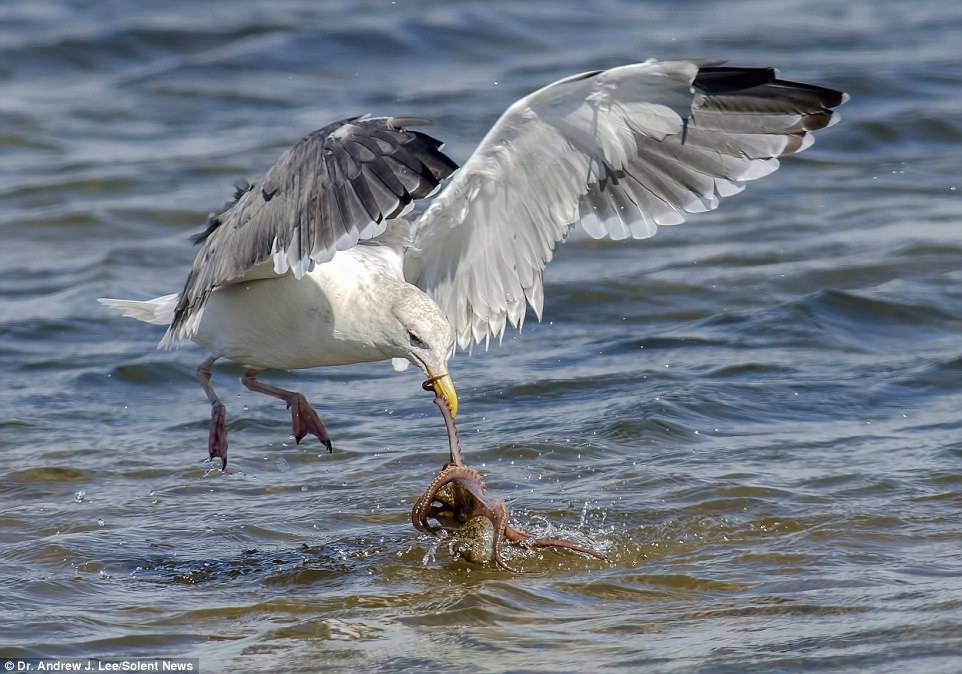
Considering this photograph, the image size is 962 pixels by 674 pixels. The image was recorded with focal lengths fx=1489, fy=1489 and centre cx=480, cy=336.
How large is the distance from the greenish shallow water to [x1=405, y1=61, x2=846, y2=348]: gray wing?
1.00 metres

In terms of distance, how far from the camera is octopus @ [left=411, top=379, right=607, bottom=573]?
5613 millimetres

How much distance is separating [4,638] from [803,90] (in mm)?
3577

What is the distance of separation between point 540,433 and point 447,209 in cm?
176

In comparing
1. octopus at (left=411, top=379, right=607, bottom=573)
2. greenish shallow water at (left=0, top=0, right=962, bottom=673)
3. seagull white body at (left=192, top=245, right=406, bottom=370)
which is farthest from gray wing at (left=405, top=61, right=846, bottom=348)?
greenish shallow water at (left=0, top=0, right=962, bottom=673)

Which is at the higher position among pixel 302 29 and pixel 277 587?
pixel 302 29

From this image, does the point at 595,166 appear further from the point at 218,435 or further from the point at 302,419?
the point at 218,435

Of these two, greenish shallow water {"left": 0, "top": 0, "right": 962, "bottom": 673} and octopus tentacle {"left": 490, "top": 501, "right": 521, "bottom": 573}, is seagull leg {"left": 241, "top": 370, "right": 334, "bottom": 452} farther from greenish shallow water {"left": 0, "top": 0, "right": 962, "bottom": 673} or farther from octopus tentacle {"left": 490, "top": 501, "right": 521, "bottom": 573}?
octopus tentacle {"left": 490, "top": 501, "right": 521, "bottom": 573}

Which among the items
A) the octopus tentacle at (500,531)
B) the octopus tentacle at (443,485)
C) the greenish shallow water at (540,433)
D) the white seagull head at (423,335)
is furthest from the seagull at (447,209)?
the greenish shallow water at (540,433)

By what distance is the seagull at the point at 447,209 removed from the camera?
5230 mm

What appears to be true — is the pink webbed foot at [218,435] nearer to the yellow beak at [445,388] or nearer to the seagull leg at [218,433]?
the seagull leg at [218,433]

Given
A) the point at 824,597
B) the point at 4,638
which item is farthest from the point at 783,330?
the point at 4,638

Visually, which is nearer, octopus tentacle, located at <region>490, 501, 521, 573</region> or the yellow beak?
octopus tentacle, located at <region>490, 501, 521, 573</region>

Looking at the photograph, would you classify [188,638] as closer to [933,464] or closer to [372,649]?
[372,649]

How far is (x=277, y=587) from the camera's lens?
18.2ft
